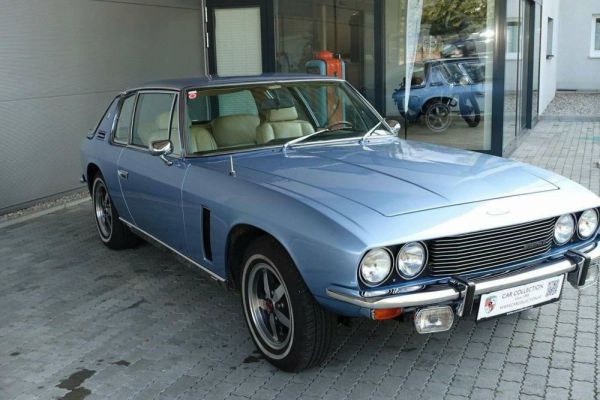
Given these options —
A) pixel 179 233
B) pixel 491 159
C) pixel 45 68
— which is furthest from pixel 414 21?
pixel 179 233

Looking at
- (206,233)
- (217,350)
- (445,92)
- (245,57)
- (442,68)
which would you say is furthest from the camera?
(245,57)

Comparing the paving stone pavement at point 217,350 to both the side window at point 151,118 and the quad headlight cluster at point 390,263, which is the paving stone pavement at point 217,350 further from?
the side window at point 151,118

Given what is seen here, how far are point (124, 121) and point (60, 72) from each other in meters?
3.39

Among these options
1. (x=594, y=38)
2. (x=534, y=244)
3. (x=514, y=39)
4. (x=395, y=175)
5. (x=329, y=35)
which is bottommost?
(x=534, y=244)

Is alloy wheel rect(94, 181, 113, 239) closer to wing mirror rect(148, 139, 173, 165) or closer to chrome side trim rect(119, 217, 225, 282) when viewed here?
chrome side trim rect(119, 217, 225, 282)

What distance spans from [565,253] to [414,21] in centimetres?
694

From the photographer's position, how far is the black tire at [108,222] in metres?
5.71

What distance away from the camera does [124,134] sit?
5.37 m

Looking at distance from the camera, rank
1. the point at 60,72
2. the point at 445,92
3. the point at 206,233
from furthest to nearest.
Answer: the point at 445,92 → the point at 60,72 → the point at 206,233

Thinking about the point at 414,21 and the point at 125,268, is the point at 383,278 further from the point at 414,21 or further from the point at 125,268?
the point at 414,21

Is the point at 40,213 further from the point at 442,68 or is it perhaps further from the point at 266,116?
the point at 442,68

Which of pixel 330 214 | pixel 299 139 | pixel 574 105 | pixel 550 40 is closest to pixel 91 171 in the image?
pixel 299 139

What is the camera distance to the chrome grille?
10.1 feet

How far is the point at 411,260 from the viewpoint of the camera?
3.04m
